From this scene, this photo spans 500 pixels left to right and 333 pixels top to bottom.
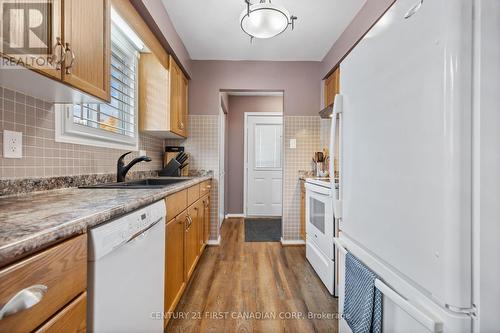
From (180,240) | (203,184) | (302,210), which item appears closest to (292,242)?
(302,210)

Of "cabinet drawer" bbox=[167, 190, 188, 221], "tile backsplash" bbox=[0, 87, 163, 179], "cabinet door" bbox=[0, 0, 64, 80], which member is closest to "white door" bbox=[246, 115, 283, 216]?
"cabinet drawer" bbox=[167, 190, 188, 221]

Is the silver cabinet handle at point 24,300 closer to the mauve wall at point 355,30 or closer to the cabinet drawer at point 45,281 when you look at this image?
the cabinet drawer at point 45,281

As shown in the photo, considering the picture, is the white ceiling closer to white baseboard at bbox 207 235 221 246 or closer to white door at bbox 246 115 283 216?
white door at bbox 246 115 283 216

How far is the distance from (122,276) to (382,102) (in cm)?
109

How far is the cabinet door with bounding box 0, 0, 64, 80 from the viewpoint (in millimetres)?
755

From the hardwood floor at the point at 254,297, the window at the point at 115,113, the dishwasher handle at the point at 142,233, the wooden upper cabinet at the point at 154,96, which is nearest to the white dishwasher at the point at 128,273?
the dishwasher handle at the point at 142,233

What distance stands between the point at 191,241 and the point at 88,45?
1.53 m

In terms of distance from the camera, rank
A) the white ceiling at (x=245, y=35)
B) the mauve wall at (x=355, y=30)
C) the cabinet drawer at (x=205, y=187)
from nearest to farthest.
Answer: the mauve wall at (x=355, y=30) < the white ceiling at (x=245, y=35) < the cabinet drawer at (x=205, y=187)

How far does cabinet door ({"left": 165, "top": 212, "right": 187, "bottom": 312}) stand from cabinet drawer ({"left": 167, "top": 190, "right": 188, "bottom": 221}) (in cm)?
4

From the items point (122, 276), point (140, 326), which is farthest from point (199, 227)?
point (122, 276)

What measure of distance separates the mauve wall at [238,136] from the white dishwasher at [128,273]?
3505mm

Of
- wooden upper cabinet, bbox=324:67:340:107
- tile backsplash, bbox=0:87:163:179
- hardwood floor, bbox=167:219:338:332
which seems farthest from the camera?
wooden upper cabinet, bbox=324:67:340:107

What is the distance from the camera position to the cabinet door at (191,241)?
6.20 ft

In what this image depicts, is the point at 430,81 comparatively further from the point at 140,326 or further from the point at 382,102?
the point at 140,326
